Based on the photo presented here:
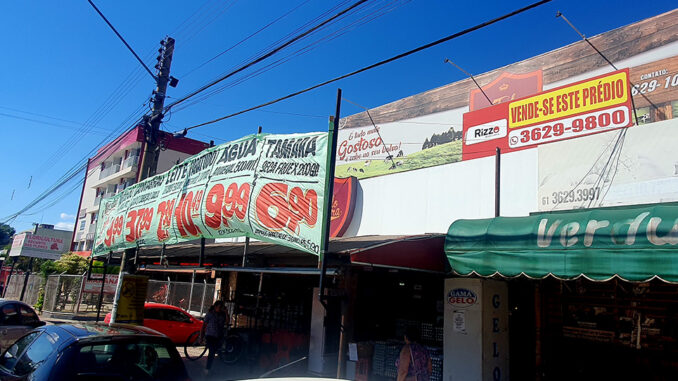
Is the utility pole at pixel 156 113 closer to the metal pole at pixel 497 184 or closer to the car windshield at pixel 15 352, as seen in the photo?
the car windshield at pixel 15 352

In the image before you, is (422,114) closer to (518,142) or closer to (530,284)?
(518,142)

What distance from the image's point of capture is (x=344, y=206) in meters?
11.9

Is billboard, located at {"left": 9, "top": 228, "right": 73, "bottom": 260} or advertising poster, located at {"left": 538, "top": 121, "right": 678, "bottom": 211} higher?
advertising poster, located at {"left": 538, "top": 121, "right": 678, "bottom": 211}

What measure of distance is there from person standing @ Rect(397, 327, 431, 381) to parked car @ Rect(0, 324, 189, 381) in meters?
3.07

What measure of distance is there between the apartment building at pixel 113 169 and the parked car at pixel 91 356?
3814 centimetres

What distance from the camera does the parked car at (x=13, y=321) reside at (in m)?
10.1

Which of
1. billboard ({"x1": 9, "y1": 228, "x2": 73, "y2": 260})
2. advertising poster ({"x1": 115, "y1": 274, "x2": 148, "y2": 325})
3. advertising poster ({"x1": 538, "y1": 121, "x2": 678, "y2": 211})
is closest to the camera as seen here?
advertising poster ({"x1": 538, "y1": 121, "x2": 678, "y2": 211})

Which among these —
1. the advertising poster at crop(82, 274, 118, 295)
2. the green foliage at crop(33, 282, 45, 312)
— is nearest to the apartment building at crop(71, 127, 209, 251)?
the green foliage at crop(33, 282, 45, 312)

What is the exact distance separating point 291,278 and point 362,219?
3267 millimetres

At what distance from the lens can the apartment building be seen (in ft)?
142

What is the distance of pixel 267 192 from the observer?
25.7ft

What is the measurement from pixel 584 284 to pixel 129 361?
722 centimetres

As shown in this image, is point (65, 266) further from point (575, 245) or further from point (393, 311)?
point (575, 245)

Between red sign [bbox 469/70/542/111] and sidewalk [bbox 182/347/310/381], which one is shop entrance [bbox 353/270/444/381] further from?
red sign [bbox 469/70/542/111]
